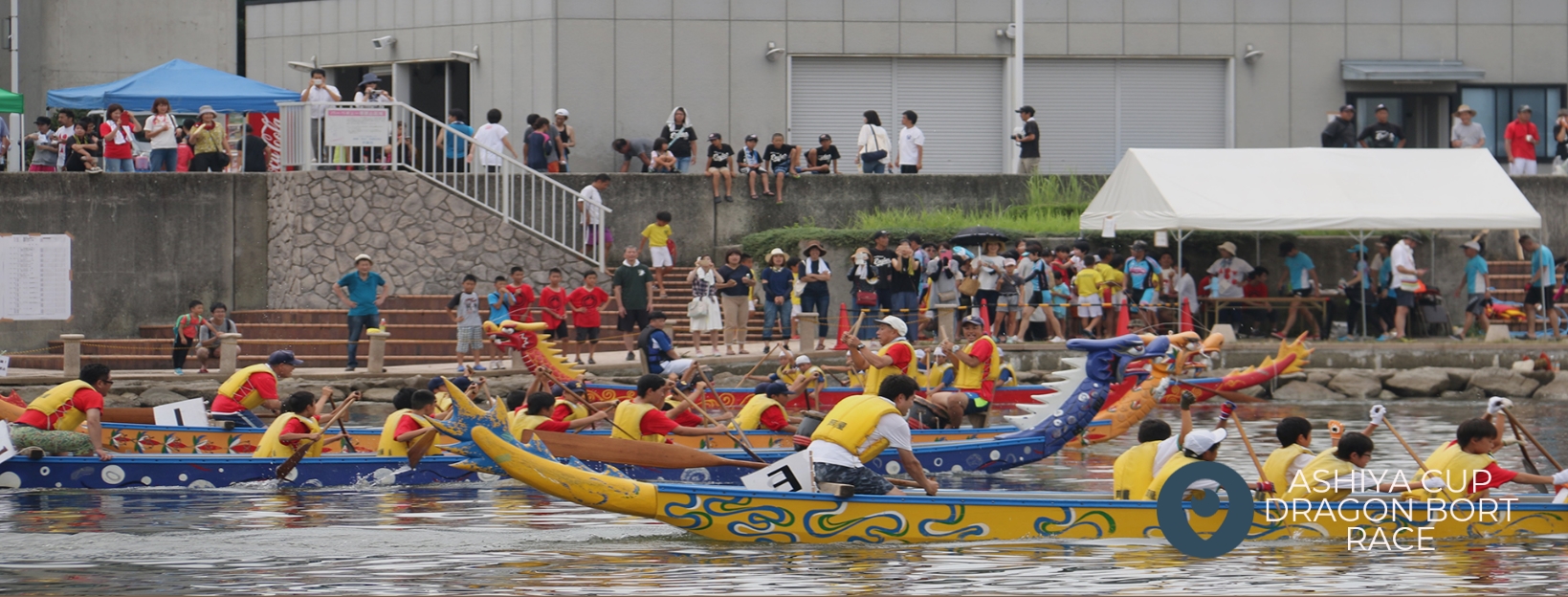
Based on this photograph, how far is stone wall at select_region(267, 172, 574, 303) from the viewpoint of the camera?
89.7ft

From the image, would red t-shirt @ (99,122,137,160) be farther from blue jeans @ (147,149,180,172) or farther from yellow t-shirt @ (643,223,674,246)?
yellow t-shirt @ (643,223,674,246)

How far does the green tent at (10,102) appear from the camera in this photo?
27453mm

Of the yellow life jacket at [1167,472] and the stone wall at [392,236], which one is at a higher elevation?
the stone wall at [392,236]

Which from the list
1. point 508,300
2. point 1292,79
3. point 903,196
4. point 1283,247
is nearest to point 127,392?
point 508,300

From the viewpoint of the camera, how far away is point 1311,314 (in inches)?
1062

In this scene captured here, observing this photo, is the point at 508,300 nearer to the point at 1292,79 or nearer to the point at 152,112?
the point at 152,112

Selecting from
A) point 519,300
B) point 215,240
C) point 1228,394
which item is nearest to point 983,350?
point 1228,394

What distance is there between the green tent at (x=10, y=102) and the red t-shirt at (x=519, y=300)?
8.77 meters

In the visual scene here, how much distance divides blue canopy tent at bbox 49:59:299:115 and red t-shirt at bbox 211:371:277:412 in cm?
1220

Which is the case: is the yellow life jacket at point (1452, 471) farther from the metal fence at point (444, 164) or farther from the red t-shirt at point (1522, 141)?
the red t-shirt at point (1522, 141)

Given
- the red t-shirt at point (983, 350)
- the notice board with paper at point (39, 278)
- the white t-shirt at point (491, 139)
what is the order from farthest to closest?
1. the white t-shirt at point (491, 139)
2. the notice board with paper at point (39, 278)
3. the red t-shirt at point (983, 350)

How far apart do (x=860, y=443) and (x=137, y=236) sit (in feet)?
57.4

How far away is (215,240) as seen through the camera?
2772cm

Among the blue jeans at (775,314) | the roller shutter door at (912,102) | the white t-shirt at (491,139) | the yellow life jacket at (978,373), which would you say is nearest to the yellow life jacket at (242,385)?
the yellow life jacket at (978,373)
